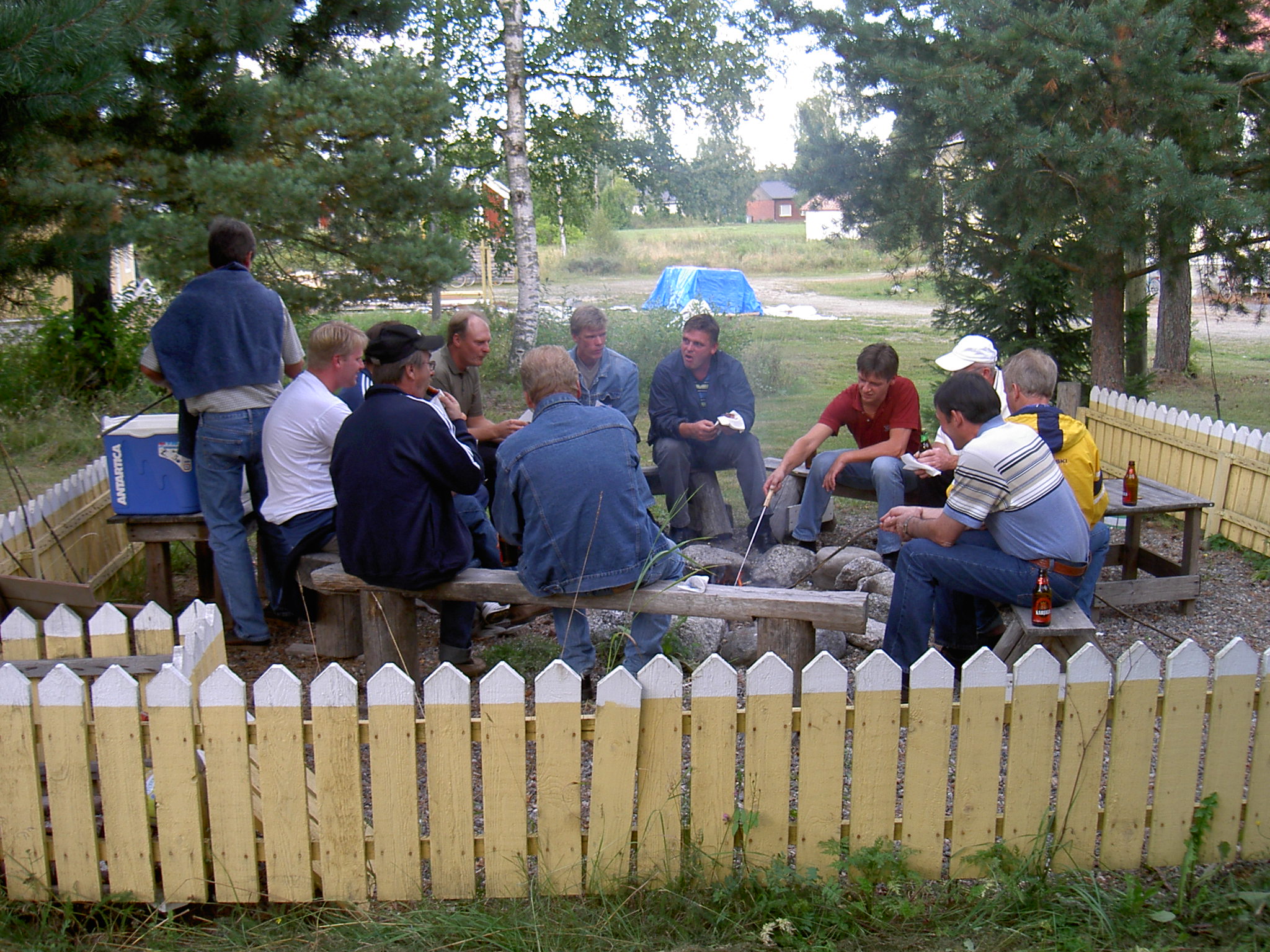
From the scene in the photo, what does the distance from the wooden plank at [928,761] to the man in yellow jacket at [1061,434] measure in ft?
5.73

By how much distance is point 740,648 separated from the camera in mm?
4680

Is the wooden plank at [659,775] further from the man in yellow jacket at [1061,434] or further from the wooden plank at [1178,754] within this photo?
the man in yellow jacket at [1061,434]

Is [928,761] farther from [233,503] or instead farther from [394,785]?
[233,503]

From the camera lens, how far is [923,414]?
8.94 m

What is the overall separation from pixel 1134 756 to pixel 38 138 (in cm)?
471

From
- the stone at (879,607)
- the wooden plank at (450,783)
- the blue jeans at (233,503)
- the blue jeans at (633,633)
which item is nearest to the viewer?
the wooden plank at (450,783)

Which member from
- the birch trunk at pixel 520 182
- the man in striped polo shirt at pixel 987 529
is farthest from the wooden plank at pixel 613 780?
the birch trunk at pixel 520 182

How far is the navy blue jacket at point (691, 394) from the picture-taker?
6277 mm

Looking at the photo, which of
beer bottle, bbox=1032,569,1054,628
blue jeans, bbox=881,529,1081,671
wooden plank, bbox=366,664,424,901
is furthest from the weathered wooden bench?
wooden plank, bbox=366,664,424,901

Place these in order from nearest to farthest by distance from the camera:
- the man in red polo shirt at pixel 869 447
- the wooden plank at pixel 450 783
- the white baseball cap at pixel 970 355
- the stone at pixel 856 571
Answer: the wooden plank at pixel 450 783, the stone at pixel 856 571, the white baseball cap at pixel 970 355, the man in red polo shirt at pixel 869 447

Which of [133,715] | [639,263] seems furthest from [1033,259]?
[639,263]

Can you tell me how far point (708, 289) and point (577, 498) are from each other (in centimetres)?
1859

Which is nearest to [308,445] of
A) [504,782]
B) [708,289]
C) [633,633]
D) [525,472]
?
[525,472]

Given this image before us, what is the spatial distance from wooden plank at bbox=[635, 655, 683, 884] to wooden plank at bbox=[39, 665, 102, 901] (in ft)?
4.87
